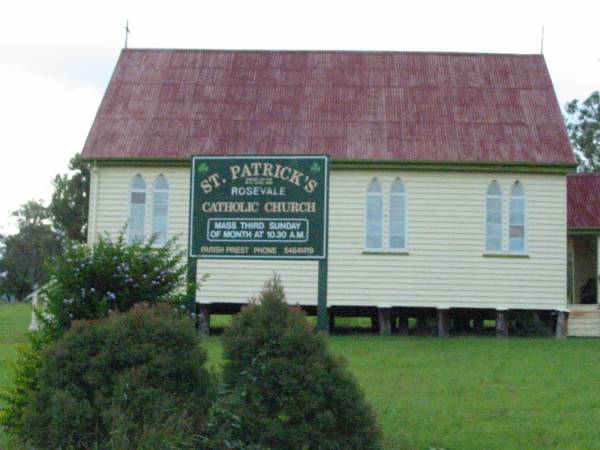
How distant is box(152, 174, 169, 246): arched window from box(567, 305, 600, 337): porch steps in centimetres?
1129

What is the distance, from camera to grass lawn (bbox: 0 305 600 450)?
10.6m

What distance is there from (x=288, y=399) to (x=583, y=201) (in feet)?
72.5

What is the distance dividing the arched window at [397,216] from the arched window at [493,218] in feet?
7.19

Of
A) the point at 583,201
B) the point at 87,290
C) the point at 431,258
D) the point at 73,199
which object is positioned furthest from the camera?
the point at 73,199

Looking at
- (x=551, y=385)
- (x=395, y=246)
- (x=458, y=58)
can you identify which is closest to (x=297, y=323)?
(x=551, y=385)

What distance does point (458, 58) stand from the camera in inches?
1136

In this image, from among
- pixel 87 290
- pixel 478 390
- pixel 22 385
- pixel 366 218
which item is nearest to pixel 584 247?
pixel 366 218

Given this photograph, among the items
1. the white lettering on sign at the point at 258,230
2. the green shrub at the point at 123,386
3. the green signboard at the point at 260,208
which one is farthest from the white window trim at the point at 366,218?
the green shrub at the point at 123,386

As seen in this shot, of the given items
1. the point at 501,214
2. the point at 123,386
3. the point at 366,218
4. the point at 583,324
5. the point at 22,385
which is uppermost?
the point at 501,214

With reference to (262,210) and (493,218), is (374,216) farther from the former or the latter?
(262,210)

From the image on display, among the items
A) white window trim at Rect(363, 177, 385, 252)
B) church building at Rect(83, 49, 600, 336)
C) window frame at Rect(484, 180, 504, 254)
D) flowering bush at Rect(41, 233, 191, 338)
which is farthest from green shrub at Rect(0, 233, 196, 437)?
window frame at Rect(484, 180, 504, 254)

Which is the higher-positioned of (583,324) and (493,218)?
(493,218)

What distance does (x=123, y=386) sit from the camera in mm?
8297

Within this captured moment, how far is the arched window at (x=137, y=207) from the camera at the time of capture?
2547 cm
